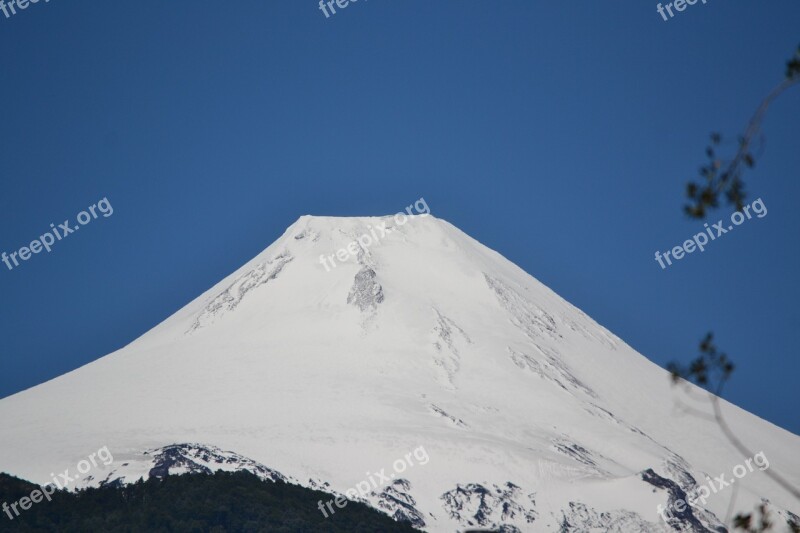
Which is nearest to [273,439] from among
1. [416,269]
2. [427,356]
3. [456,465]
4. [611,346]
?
[456,465]

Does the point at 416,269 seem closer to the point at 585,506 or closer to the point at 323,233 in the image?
the point at 323,233

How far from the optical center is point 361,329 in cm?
13725

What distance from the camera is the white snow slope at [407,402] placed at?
98375 millimetres

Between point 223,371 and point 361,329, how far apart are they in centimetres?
1772
